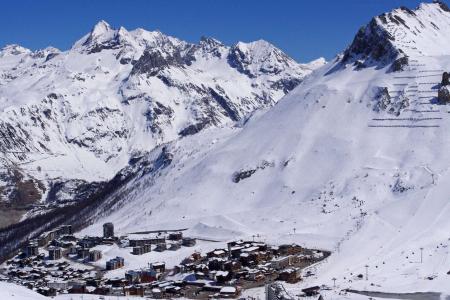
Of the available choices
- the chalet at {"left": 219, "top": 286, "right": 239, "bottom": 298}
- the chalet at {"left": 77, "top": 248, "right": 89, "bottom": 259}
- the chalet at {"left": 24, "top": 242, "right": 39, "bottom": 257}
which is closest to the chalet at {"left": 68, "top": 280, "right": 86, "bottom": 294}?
the chalet at {"left": 219, "top": 286, "right": 239, "bottom": 298}

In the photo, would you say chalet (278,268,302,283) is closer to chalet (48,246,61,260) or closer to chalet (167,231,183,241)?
chalet (167,231,183,241)

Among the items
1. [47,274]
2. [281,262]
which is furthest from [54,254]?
[281,262]

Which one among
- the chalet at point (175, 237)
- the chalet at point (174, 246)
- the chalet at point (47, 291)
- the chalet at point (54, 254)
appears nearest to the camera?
the chalet at point (47, 291)

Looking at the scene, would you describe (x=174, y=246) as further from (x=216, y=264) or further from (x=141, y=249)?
(x=216, y=264)

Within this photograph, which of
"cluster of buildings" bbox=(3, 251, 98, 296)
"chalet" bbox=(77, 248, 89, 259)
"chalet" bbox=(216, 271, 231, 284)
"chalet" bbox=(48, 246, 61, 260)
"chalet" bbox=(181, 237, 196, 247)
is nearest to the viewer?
"chalet" bbox=(216, 271, 231, 284)

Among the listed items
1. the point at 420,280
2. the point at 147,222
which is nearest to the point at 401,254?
the point at 420,280

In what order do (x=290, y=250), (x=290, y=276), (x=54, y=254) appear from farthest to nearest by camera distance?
(x=54, y=254) → (x=290, y=250) → (x=290, y=276)

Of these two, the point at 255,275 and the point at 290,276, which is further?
the point at 255,275

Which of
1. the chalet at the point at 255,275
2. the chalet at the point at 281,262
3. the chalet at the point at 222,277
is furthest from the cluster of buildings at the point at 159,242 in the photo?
the chalet at the point at 255,275

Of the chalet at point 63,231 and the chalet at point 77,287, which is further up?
the chalet at point 63,231

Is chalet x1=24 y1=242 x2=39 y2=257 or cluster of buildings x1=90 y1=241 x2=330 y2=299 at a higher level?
chalet x1=24 y1=242 x2=39 y2=257

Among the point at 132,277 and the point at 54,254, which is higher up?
the point at 54,254

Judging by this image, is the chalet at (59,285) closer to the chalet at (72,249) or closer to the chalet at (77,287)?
the chalet at (77,287)
